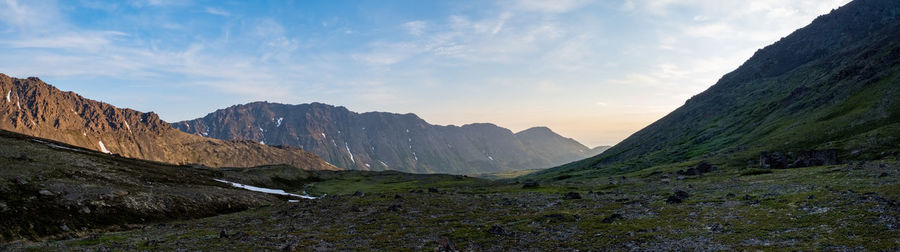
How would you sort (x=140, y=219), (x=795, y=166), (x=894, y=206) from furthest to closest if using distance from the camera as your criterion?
(x=795, y=166)
(x=140, y=219)
(x=894, y=206)

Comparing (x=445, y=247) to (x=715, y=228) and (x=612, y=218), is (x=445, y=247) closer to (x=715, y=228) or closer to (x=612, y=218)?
(x=612, y=218)

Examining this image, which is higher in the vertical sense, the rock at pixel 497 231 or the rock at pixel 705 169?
the rock at pixel 705 169

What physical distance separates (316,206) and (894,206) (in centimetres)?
5933

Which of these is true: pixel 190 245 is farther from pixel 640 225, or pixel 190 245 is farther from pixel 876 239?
pixel 876 239

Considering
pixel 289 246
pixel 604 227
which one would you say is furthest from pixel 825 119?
pixel 289 246

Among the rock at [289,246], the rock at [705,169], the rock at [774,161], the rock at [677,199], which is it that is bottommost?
the rock at [289,246]

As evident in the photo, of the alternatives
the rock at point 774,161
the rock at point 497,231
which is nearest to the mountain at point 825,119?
the rock at point 774,161

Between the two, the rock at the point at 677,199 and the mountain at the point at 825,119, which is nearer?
the rock at the point at 677,199

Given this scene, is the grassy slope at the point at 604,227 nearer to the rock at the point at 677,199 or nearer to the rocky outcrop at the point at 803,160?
the rock at the point at 677,199

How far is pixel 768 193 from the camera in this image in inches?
1720

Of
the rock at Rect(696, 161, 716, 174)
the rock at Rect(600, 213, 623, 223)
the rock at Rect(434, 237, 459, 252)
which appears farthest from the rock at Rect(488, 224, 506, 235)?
the rock at Rect(696, 161, 716, 174)

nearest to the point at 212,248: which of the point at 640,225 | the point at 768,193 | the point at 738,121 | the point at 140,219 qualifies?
the point at 140,219

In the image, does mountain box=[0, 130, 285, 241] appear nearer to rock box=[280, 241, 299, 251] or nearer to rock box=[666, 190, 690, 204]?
rock box=[280, 241, 299, 251]

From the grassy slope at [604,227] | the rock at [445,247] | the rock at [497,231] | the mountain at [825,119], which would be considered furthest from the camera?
the mountain at [825,119]
